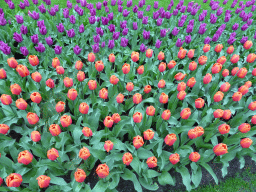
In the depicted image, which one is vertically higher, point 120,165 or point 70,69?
point 70,69

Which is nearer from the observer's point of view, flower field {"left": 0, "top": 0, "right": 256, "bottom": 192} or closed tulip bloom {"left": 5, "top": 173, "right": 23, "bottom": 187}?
closed tulip bloom {"left": 5, "top": 173, "right": 23, "bottom": 187}

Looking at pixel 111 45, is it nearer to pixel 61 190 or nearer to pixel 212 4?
pixel 61 190

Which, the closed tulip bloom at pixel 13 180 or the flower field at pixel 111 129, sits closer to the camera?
the closed tulip bloom at pixel 13 180

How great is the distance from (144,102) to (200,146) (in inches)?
47.3

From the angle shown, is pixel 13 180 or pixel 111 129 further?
pixel 111 129

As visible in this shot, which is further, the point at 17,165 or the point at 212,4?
the point at 212,4

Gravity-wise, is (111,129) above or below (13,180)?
below

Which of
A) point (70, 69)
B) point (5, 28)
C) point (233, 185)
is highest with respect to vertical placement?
point (5, 28)

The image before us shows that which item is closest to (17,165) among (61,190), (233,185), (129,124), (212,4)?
(61,190)

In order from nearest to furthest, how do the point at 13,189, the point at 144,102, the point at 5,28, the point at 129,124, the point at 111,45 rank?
1. the point at 13,189
2. the point at 129,124
3. the point at 144,102
4. the point at 111,45
5. the point at 5,28

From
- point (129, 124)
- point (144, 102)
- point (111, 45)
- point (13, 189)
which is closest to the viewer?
point (13, 189)

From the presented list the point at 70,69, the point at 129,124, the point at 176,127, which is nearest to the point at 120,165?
the point at 129,124

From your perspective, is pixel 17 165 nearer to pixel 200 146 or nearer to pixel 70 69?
pixel 70 69

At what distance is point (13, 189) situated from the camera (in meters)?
2.35
